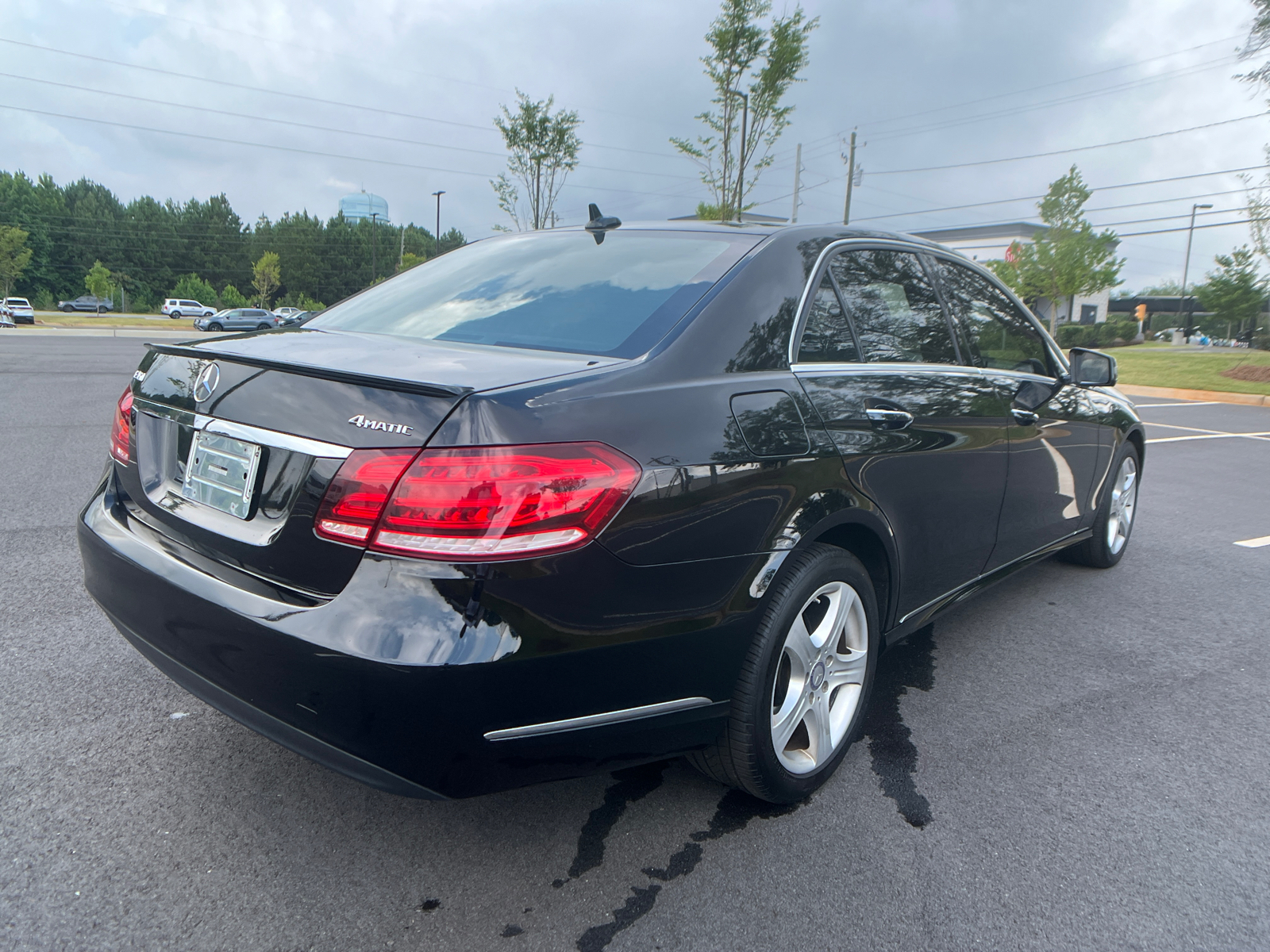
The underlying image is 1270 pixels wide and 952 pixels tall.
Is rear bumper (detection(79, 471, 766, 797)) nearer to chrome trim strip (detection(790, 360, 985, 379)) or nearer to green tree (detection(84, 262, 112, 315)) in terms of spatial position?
chrome trim strip (detection(790, 360, 985, 379))

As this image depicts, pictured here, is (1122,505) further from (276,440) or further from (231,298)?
(231,298)

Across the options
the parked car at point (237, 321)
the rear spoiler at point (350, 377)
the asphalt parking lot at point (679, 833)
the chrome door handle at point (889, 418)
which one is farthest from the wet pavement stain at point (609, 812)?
the parked car at point (237, 321)

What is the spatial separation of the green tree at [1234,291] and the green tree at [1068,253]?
4483 mm

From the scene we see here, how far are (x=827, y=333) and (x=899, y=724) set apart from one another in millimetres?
1337

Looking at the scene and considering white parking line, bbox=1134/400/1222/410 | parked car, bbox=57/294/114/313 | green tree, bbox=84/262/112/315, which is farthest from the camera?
parked car, bbox=57/294/114/313

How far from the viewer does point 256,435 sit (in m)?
1.85

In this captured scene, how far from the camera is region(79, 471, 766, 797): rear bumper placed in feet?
5.37

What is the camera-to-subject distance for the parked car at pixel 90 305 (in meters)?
70.4

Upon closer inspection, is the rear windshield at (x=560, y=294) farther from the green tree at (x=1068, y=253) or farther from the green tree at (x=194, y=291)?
the green tree at (x=194, y=291)

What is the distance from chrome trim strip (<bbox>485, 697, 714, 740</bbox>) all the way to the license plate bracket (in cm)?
75

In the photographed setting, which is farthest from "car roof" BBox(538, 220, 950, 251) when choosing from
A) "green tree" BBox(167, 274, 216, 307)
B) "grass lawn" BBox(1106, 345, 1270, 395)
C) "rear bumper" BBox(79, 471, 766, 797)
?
"green tree" BBox(167, 274, 216, 307)

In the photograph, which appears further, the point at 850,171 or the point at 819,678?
the point at 850,171

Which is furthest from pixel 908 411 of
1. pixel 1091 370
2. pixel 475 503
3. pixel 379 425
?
pixel 1091 370

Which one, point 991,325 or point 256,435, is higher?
point 991,325
